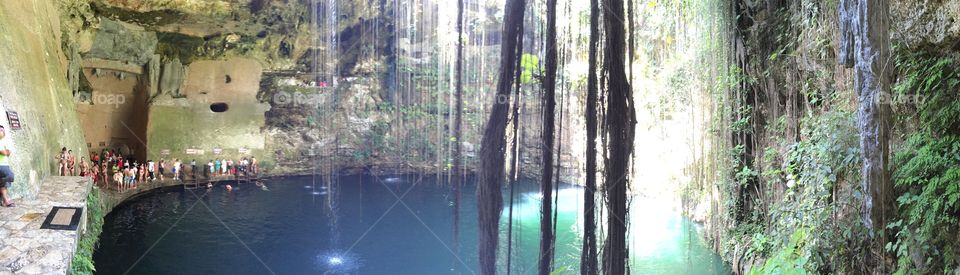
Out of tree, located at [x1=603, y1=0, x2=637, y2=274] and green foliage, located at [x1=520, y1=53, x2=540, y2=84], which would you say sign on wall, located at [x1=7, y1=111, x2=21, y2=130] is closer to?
green foliage, located at [x1=520, y1=53, x2=540, y2=84]

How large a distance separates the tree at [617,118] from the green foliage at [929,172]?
196cm

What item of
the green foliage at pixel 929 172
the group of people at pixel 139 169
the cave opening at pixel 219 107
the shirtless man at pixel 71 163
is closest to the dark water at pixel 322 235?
the group of people at pixel 139 169

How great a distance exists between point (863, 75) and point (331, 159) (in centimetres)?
1475

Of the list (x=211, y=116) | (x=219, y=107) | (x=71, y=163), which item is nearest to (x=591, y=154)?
(x=71, y=163)

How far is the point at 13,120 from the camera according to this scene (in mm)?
6121

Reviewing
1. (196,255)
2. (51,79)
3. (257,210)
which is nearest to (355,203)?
(257,210)

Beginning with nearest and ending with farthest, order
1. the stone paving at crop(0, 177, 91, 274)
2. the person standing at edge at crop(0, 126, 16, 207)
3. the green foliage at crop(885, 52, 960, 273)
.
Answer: the green foliage at crop(885, 52, 960, 273) → the stone paving at crop(0, 177, 91, 274) → the person standing at edge at crop(0, 126, 16, 207)

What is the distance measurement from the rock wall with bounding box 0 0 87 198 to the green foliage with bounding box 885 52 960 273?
7724 mm

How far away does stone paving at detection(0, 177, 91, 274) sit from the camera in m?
4.45

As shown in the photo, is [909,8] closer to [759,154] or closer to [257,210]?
[759,154]

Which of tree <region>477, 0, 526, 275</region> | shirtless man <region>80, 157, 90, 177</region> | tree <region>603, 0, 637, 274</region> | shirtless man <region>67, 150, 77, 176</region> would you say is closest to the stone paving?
shirtless man <region>67, 150, 77, 176</region>

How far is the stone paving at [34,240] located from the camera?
4.45m

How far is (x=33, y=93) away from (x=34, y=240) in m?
3.22

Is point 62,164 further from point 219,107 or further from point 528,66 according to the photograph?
point 219,107
